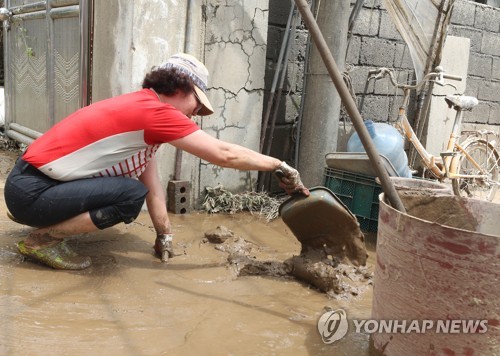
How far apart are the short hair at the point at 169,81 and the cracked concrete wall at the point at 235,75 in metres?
1.41

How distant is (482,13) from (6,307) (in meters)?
7.21


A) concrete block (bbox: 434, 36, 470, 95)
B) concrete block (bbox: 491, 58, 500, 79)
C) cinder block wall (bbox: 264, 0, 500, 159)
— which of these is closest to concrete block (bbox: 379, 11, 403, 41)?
cinder block wall (bbox: 264, 0, 500, 159)

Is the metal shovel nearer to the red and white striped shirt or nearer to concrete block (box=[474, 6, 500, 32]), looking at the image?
the red and white striped shirt

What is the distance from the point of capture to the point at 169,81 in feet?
8.62

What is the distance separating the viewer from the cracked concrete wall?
4.05 meters

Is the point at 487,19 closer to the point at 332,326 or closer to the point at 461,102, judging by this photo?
the point at 461,102

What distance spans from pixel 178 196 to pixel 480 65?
546 cm

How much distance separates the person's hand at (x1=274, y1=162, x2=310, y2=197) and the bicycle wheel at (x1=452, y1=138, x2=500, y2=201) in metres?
3.40

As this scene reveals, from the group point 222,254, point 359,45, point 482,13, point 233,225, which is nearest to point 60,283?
point 222,254

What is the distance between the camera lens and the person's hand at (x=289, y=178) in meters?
2.59

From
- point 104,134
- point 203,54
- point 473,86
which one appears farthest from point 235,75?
point 473,86

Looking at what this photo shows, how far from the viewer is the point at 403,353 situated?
176 centimetres

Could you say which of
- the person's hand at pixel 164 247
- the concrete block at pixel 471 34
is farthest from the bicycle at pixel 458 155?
the person's hand at pixel 164 247

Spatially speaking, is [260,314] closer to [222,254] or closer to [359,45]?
[222,254]
